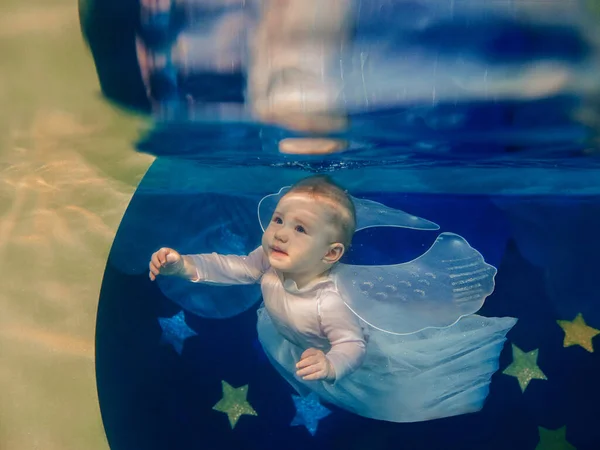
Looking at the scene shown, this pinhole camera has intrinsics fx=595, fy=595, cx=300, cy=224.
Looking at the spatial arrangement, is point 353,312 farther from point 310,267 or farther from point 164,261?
point 164,261

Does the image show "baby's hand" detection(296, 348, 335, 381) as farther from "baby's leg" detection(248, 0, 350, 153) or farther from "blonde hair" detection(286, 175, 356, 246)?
"baby's leg" detection(248, 0, 350, 153)

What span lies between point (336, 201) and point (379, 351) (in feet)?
1.13

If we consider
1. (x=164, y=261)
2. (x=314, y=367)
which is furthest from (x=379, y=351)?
(x=164, y=261)

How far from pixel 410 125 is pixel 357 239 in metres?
0.32

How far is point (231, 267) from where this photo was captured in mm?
1363

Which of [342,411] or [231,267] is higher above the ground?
[231,267]

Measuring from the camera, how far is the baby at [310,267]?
1.22 meters

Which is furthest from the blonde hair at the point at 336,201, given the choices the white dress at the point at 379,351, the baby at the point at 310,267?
the white dress at the point at 379,351

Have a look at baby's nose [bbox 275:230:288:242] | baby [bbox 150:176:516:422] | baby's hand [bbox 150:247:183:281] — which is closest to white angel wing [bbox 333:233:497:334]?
baby [bbox 150:176:516:422]

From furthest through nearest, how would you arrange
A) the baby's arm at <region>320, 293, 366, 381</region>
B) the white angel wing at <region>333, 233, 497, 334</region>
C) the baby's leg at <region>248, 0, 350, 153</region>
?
the white angel wing at <region>333, 233, 497, 334</region> → the baby's arm at <region>320, 293, 366, 381</region> → the baby's leg at <region>248, 0, 350, 153</region>

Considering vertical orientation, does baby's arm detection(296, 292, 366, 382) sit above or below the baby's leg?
below

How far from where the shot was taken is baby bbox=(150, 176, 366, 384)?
1.22 metres

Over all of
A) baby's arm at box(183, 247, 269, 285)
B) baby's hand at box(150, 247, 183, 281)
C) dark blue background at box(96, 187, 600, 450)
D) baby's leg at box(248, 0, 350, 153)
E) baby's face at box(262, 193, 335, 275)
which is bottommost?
dark blue background at box(96, 187, 600, 450)

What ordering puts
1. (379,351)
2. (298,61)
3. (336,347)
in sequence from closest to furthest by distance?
(298,61), (336,347), (379,351)
